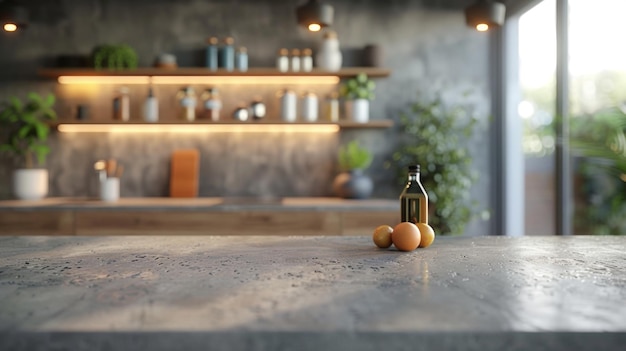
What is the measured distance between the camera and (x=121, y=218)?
3537mm

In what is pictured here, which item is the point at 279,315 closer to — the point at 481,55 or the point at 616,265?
the point at 616,265

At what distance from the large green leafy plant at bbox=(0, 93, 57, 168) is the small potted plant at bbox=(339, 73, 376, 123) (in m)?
2.17

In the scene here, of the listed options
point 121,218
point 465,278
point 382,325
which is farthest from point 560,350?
point 121,218

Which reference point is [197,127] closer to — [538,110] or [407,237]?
[538,110]

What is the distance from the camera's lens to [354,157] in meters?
3.99

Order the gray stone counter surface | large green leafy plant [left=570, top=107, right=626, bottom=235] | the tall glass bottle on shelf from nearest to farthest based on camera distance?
1. the gray stone counter surface
2. the tall glass bottle on shelf
3. large green leafy plant [left=570, top=107, right=626, bottom=235]

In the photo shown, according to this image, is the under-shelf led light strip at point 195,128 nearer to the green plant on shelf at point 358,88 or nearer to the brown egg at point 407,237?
the green plant on shelf at point 358,88

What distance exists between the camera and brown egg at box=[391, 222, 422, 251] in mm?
1559

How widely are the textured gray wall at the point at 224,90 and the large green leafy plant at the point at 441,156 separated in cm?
11

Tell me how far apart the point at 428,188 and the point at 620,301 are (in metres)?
3.02

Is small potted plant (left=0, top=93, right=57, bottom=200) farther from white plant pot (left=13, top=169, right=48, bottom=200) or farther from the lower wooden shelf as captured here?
the lower wooden shelf

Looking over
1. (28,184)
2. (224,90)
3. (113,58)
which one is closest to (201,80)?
(224,90)

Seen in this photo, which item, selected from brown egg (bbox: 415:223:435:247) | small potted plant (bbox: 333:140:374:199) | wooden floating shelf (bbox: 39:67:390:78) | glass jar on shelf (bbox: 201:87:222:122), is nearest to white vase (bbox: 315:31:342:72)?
wooden floating shelf (bbox: 39:67:390:78)

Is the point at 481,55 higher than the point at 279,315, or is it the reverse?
the point at 481,55
